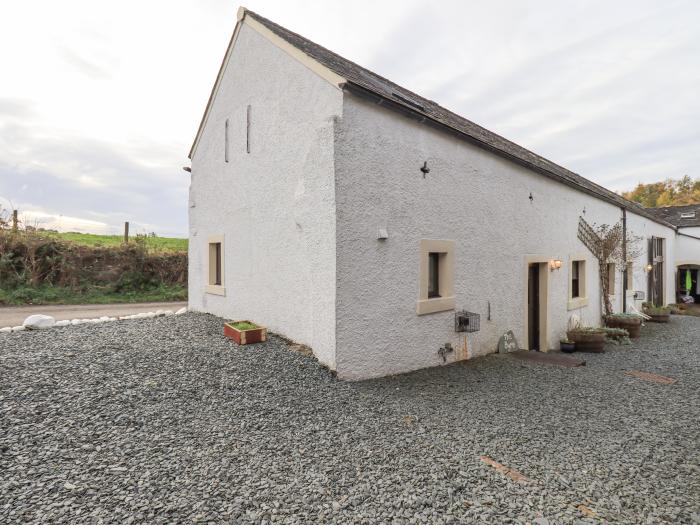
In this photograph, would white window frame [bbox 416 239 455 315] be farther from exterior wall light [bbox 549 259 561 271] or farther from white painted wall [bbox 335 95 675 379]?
exterior wall light [bbox 549 259 561 271]

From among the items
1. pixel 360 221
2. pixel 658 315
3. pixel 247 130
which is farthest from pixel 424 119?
pixel 658 315

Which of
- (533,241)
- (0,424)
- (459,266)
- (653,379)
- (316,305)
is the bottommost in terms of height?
(653,379)

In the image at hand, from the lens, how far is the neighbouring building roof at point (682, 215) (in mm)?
21805

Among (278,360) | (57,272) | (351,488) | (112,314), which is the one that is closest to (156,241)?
(57,272)

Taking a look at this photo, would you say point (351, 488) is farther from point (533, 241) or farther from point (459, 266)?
point (533, 241)

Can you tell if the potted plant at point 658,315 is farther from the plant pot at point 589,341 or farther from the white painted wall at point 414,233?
the white painted wall at point 414,233

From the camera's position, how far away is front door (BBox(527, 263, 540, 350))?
8.97 metres

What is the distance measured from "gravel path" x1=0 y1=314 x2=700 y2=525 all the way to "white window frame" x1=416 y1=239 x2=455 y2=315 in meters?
1.12

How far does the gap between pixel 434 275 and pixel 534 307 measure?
13.5ft

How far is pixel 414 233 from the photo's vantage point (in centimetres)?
595

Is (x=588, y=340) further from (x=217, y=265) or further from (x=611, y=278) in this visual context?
(x=217, y=265)

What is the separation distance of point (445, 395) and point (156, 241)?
56.3ft

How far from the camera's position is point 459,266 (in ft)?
22.3

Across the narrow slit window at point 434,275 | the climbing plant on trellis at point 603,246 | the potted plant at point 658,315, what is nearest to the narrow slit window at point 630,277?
the potted plant at point 658,315
